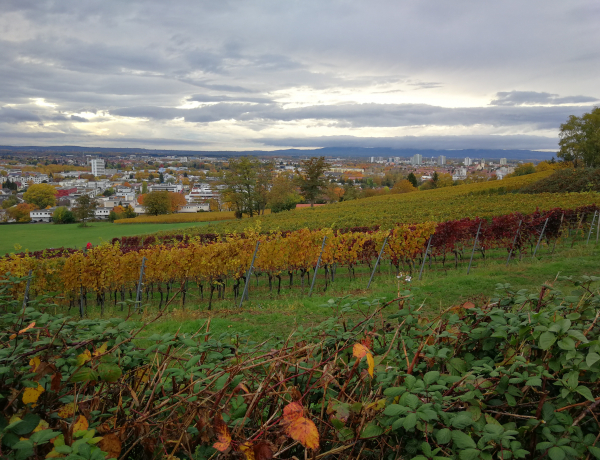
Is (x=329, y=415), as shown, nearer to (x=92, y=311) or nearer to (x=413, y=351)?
(x=413, y=351)

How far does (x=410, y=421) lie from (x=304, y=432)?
1.34 ft

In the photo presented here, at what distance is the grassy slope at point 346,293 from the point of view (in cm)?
827

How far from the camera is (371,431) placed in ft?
5.54

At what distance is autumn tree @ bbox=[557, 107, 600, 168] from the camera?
5200cm

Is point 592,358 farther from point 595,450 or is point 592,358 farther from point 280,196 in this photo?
point 280,196

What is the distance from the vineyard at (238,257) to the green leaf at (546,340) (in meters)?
9.10

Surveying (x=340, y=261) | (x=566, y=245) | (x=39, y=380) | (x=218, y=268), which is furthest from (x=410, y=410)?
(x=566, y=245)

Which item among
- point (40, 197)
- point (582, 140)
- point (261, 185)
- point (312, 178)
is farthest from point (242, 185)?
point (40, 197)

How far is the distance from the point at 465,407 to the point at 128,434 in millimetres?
1530

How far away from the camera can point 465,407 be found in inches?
72.4

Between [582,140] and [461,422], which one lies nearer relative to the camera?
[461,422]

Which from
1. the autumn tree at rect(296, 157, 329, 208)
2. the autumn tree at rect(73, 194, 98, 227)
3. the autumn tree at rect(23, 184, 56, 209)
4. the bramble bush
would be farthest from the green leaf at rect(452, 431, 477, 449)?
the autumn tree at rect(23, 184, 56, 209)

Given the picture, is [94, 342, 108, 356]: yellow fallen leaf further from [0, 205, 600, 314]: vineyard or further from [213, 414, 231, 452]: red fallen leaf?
[0, 205, 600, 314]: vineyard

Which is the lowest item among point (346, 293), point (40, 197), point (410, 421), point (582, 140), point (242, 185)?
point (40, 197)
